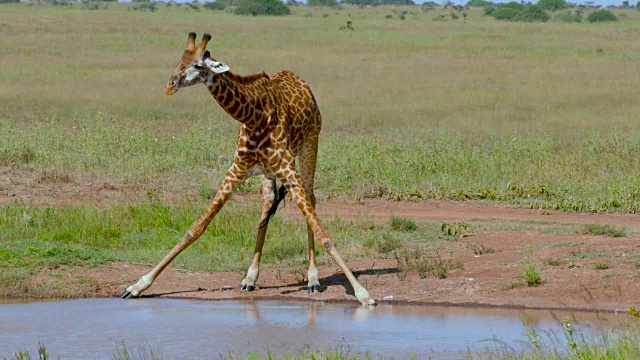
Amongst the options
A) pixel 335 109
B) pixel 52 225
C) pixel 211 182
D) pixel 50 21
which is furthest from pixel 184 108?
pixel 50 21

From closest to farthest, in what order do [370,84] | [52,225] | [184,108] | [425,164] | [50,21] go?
[52,225] → [425,164] → [184,108] → [370,84] → [50,21]

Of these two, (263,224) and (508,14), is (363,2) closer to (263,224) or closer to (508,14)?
(508,14)

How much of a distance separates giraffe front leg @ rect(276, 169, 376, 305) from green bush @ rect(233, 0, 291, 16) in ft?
186

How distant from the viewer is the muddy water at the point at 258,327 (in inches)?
283

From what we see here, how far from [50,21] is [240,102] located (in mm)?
40168

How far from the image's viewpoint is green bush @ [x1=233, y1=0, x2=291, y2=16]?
214 feet

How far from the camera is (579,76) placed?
2747 centimetres

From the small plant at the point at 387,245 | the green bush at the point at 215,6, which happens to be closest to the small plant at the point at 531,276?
the small plant at the point at 387,245

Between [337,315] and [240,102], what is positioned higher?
[240,102]

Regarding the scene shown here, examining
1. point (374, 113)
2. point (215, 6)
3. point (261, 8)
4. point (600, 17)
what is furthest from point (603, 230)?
point (215, 6)

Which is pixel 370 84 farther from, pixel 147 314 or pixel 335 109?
pixel 147 314

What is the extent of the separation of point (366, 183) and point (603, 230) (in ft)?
13.7

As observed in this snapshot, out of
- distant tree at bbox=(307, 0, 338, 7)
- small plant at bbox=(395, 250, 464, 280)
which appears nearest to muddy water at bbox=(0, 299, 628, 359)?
small plant at bbox=(395, 250, 464, 280)

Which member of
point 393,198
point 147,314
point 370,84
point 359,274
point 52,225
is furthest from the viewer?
point 370,84
